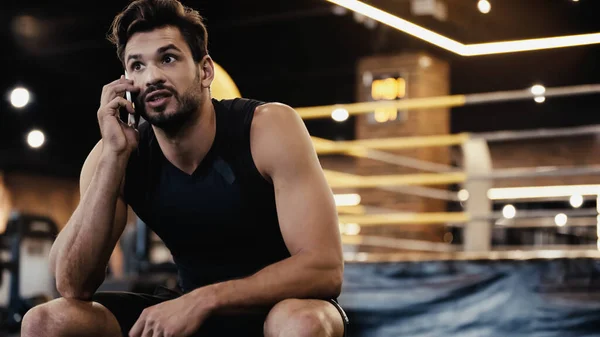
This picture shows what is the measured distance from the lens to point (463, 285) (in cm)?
383

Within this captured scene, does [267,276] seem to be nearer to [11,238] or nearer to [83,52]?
[11,238]

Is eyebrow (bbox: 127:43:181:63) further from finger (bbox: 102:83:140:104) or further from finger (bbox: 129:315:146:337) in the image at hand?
finger (bbox: 129:315:146:337)

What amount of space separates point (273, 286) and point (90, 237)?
49 centimetres

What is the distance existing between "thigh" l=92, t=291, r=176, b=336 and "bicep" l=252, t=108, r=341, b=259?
47cm

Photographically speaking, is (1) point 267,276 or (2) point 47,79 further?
(2) point 47,79

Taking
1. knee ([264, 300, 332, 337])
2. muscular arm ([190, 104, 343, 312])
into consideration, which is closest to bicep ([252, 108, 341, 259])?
muscular arm ([190, 104, 343, 312])

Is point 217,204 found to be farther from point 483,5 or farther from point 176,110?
point 483,5

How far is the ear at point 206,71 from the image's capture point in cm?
220

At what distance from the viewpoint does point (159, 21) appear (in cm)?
216

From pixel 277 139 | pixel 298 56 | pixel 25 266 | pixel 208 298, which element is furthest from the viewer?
pixel 298 56

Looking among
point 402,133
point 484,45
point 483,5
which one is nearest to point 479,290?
point 484,45

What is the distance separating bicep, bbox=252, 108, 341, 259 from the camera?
194 cm

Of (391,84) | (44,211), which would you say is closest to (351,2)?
(391,84)

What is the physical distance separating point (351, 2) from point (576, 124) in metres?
8.38
